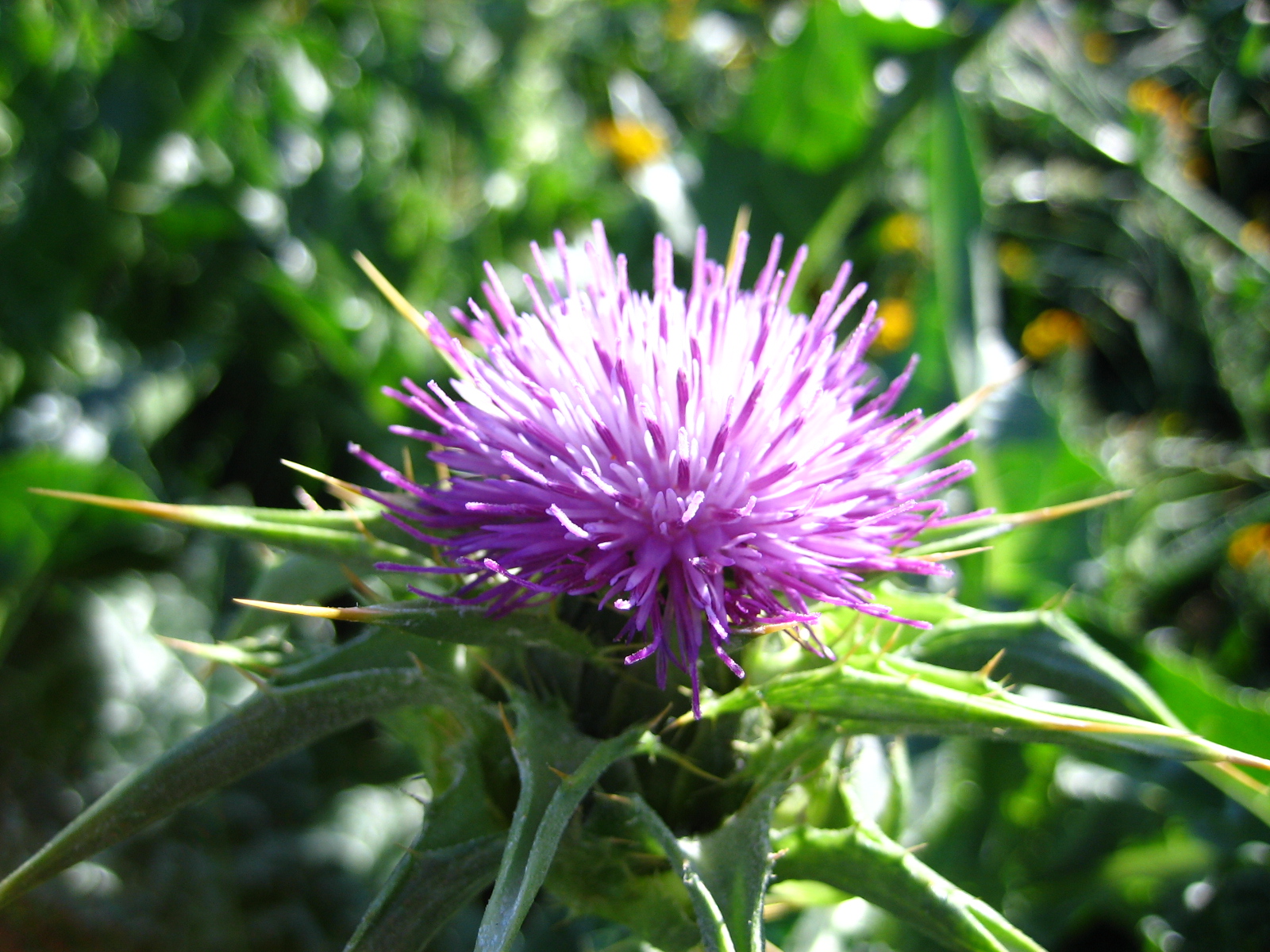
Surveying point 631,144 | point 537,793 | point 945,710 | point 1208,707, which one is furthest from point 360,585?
point 631,144

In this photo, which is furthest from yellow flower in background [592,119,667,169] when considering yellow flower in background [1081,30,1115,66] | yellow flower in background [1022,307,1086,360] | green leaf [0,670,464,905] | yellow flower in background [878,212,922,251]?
green leaf [0,670,464,905]

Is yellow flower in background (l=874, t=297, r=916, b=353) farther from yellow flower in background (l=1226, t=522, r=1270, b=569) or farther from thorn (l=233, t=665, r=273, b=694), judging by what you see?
thorn (l=233, t=665, r=273, b=694)

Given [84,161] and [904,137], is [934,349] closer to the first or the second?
[904,137]

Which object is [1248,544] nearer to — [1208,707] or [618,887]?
[1208,707]

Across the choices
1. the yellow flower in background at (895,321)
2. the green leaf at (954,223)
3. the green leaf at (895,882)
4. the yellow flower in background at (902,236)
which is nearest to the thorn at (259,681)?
the green leaf at (895,882)

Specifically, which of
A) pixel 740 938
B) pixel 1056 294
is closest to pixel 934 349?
pixel 740 938
